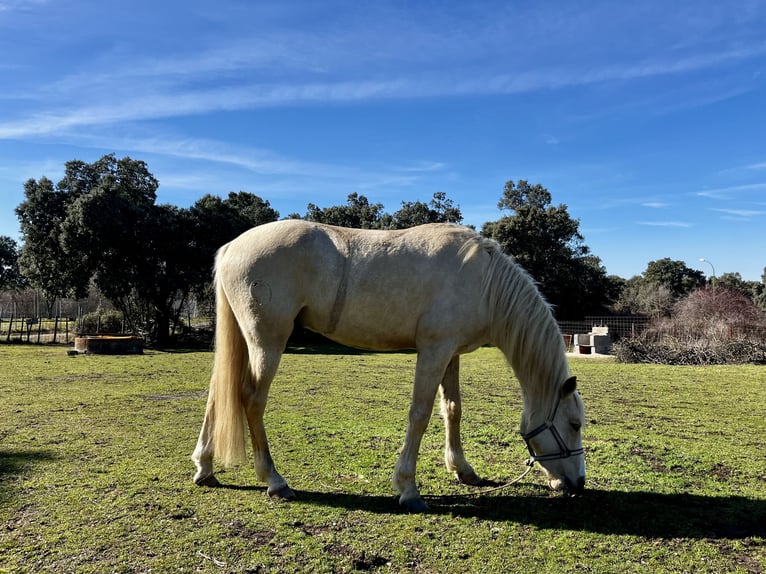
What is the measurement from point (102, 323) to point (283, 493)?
22.3 metres

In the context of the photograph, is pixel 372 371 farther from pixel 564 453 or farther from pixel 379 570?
pixel 379 570

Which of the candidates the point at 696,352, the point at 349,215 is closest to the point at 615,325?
the point at 696,352

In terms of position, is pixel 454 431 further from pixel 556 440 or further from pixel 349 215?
pixel 349 215

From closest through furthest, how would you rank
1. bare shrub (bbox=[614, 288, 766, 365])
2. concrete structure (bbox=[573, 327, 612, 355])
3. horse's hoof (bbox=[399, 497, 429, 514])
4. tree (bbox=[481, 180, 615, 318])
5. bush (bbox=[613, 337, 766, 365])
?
horse's hoof (bbox=[399, 497, 429, 514]), bush (bbox=[613, 337, 766, 365]), bare shrub (bbox=[614, 288, 766, 365]), concrete structure (bbox=[573, 327, 612, 355]), tree (bbox=[481, 180, 615, 318])

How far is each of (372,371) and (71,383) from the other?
20.8ft

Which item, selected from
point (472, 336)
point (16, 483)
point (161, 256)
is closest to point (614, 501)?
point (472, 336)

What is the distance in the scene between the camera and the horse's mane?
3.33m

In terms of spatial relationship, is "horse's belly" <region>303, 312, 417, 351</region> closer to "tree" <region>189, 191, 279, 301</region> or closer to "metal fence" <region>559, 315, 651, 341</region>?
"metal fence" <region>559, 315, 651, 341</region>

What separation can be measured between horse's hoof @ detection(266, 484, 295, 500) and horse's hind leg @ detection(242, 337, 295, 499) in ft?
0.17

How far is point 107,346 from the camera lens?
1598 cm

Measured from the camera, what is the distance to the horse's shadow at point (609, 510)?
112 inches

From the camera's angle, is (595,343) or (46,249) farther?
(46,249)

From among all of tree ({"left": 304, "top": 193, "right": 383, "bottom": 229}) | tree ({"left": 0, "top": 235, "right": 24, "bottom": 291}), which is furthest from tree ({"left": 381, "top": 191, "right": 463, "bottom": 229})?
tree ({"left": 0, "top": 235, "right": 24, "bottom": 291})

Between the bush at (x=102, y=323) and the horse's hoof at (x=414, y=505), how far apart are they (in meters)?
22.5
